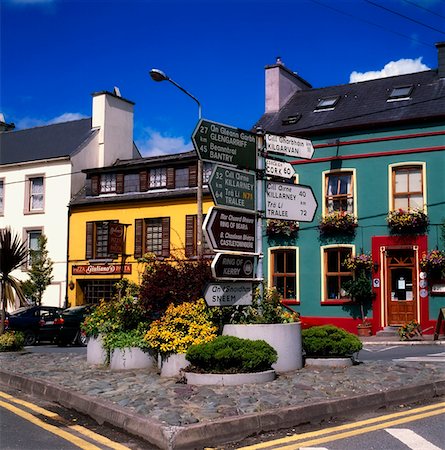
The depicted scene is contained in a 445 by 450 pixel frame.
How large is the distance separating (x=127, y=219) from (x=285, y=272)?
9301 mm

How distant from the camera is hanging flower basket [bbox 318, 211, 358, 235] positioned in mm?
24844

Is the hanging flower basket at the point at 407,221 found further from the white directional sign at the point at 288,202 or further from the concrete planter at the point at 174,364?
the concrete planter at the point at 174,364

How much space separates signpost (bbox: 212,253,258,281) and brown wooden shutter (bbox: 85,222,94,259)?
2238 centimetres

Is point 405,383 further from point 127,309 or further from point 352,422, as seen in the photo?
point 127,309

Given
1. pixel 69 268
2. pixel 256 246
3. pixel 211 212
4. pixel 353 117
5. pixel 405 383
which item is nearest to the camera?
pixel 405 383

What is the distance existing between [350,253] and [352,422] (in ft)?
58.1

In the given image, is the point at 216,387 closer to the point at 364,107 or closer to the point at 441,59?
the point at 364,107

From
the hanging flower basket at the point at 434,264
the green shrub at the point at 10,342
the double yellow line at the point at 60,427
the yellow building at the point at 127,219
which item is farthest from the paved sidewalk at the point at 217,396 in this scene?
the yellow building at the point at 127,219

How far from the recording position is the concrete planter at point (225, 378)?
9.34 m

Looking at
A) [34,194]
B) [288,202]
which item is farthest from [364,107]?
[34,194]

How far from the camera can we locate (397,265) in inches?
952

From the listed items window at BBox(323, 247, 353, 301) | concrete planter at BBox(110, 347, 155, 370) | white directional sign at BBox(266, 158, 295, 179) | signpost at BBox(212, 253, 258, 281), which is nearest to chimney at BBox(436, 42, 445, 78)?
window at BBox(323, 247, 353, 301)

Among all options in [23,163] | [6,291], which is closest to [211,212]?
[6,291]

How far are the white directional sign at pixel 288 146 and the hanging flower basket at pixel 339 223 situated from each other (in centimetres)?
1309
